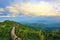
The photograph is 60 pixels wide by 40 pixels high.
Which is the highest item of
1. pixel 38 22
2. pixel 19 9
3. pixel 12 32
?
pixel 19 9

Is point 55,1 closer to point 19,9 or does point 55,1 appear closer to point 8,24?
point 19,9

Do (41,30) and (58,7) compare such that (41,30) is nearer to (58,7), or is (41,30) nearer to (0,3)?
(58,7)

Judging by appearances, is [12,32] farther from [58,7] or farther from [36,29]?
A: [58,7]

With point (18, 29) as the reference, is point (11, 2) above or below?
above

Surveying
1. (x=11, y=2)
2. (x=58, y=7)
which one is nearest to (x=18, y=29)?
(x=11, y=2)

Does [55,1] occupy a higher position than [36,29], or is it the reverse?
[55,1]

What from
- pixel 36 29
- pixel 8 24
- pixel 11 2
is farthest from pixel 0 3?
pixel 36 29
